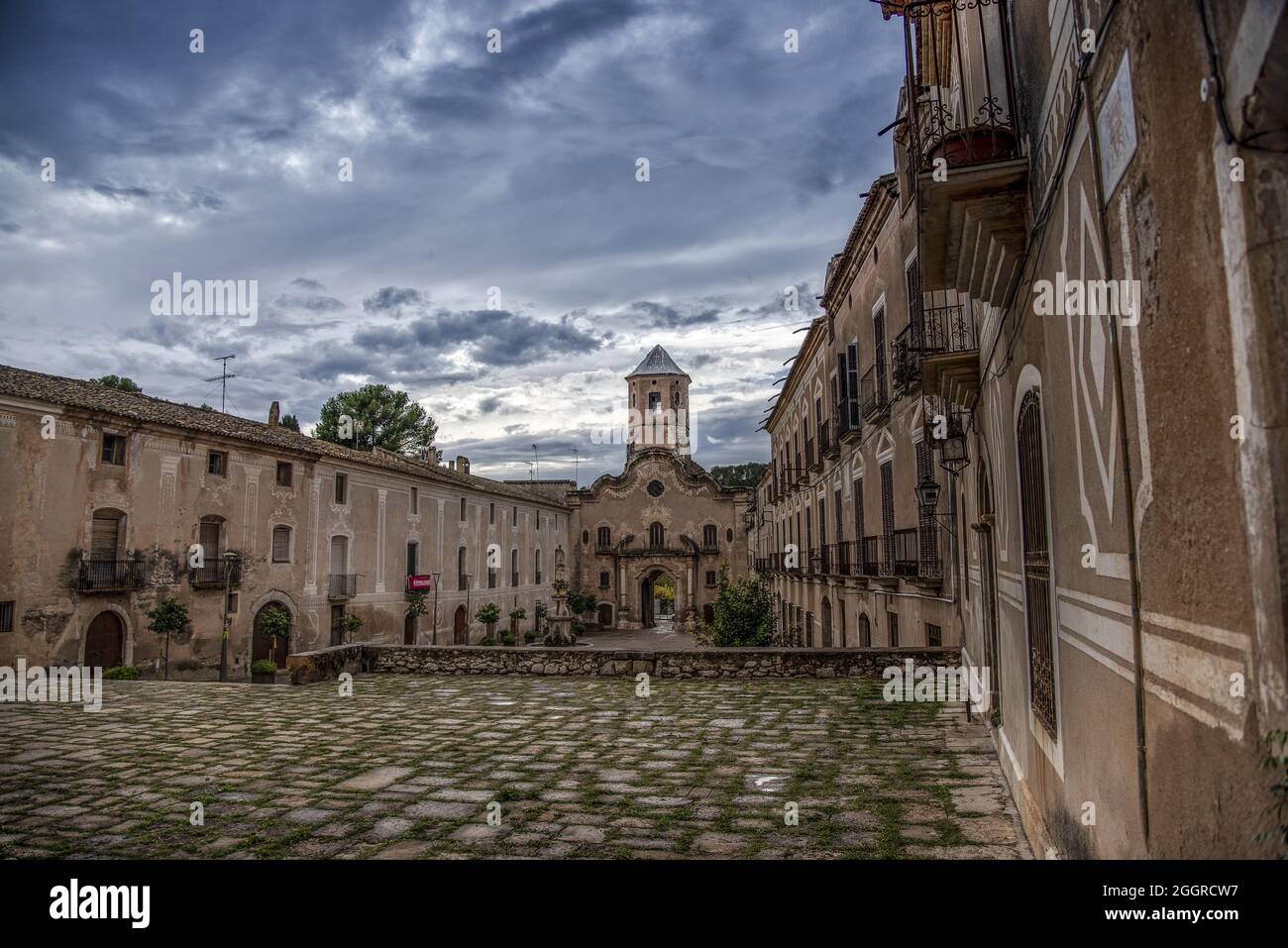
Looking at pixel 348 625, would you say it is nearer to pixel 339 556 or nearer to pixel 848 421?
pixel 339 556

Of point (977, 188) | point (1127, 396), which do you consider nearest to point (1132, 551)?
point (1127, 396)

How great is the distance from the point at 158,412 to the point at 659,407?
40127 mm

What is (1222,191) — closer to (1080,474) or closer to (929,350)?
(1080,474)

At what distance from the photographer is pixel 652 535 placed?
4706 centimetres

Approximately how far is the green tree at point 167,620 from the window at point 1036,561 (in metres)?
21.0

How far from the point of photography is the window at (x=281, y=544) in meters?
25.6

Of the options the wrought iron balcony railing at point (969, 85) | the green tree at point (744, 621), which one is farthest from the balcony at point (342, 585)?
the wrought iron balcony railing at point (969, 85)

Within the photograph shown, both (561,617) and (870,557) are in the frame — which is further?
(561,617)

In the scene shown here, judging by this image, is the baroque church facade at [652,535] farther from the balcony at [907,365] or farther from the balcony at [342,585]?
the balcony at [907,365]

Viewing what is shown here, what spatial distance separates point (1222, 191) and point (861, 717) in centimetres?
897

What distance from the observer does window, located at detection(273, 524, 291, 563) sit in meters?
25.6

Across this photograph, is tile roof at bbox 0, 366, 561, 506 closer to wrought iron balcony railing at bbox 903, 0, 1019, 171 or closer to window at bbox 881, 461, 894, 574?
window at bbox 881, 461, 894, 574

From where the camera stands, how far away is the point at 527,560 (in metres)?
44.0

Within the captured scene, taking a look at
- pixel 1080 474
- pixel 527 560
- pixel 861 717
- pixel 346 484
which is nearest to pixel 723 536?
pixel 527 560
